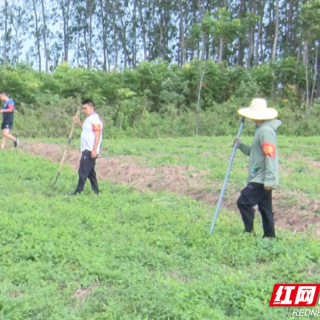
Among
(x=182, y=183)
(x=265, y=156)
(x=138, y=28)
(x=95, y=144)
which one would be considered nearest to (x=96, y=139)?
(x=95, y=144)

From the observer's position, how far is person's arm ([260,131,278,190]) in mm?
5383

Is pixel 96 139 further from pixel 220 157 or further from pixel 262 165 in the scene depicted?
pixel 220 157

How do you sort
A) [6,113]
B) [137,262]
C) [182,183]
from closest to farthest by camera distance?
[137,262] → [182,183] → [6,113]

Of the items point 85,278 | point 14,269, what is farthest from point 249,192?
point 14,269

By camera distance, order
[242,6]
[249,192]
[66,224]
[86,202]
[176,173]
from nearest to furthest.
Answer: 1. [249,192]
2. [66,224]
3. [86,202]
4. [176,173]
5. [242,6]

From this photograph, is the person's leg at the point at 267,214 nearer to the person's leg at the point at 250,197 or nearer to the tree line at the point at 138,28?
the person's leg at the point at 250,197

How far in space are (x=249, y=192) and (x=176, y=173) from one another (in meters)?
4.59

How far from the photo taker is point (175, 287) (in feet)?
13.8

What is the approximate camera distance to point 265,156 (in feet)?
18.0

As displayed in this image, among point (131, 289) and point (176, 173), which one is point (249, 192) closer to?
point (131, 289)

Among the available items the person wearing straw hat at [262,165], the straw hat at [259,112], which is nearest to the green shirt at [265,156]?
the person wearing straw hat at [262,165]

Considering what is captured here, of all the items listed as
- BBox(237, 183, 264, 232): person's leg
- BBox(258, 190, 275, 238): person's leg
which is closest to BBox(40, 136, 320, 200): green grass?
BBox(258, 190, 275, 238): person's leg

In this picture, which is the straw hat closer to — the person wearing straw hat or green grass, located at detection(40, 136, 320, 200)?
the person wearing straw hat

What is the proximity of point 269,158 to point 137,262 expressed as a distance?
6.82ft
